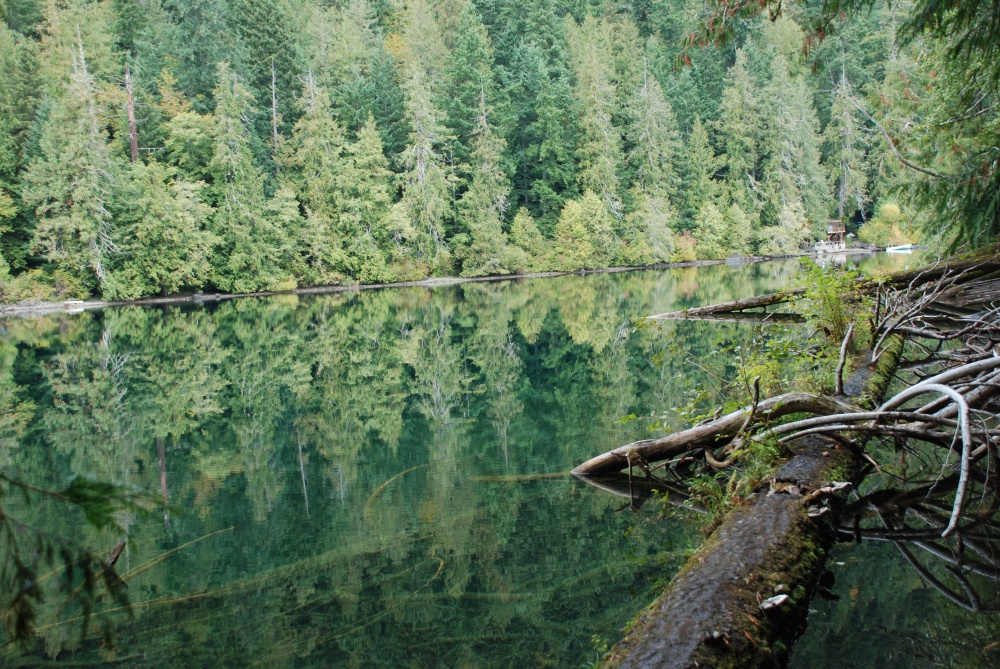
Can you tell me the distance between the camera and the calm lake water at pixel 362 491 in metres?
4.16

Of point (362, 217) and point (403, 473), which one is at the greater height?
point (362, 217)

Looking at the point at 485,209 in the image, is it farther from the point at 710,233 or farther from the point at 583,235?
the point at 710,233

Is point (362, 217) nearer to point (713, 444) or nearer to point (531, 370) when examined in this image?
point (531, 370)

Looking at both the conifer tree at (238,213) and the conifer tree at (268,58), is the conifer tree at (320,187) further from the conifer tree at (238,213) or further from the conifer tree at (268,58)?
the conifer tree at (268,58)

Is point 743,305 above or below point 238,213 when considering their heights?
below

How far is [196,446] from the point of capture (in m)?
8.48

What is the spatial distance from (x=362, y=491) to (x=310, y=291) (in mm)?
32784

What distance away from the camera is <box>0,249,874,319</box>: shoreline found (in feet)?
97.9

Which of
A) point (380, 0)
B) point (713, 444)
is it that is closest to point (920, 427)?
point (713, 444)

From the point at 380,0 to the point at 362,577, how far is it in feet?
206

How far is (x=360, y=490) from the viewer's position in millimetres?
6594

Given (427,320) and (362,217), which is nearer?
(427,320)

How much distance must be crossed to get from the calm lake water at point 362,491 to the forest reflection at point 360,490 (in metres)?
0.02

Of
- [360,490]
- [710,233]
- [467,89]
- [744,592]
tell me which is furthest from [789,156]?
[744,592]
